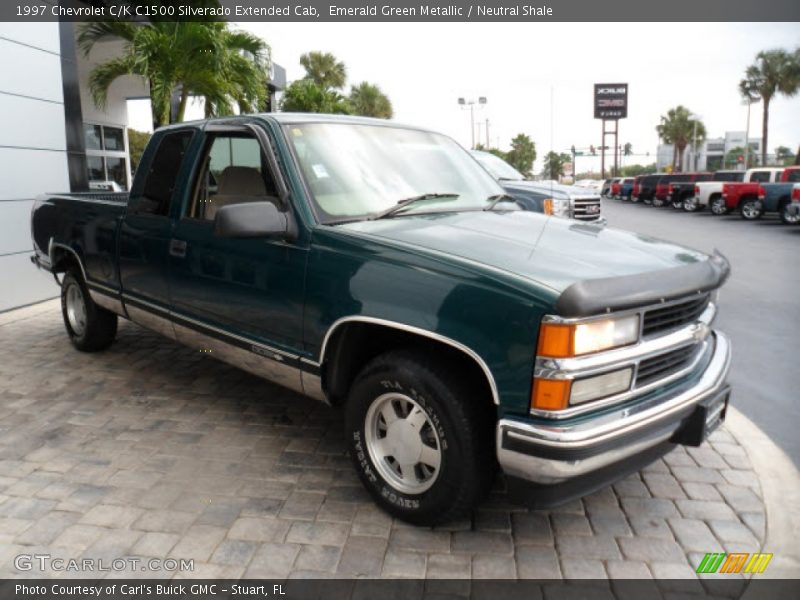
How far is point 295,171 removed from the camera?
11.3 feet

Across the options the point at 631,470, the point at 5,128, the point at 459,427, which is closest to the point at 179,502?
the point at 459,427

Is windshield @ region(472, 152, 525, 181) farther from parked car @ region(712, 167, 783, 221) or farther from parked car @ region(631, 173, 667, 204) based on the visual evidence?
parked car @ region(631, 173, 667, 204)

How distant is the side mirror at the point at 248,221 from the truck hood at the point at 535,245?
0.33 m

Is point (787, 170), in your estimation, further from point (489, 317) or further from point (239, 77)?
point (489, 317)

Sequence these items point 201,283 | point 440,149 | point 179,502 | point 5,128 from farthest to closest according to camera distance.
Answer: point 5,128
point 440,149
point 201,283
point 179,502

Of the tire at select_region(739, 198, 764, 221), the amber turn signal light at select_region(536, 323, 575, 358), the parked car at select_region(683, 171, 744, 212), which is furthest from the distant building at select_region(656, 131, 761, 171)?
the amber turn signal light at select_region(536, 323, 575, 358)

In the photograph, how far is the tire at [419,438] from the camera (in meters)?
2.74

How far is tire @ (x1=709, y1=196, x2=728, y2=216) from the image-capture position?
23.1m

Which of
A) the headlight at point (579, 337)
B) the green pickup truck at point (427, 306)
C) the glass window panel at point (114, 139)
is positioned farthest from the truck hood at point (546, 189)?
the glass window panel at point (114, 139)

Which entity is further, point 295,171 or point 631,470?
point 295,171

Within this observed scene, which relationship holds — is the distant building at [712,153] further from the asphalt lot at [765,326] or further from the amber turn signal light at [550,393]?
the amber turn signal light at [550,393]

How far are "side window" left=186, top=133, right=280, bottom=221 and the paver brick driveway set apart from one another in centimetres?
148

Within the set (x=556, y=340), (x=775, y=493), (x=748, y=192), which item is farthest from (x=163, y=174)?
(x=748, y=192)

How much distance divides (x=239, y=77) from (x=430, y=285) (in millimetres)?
11034
